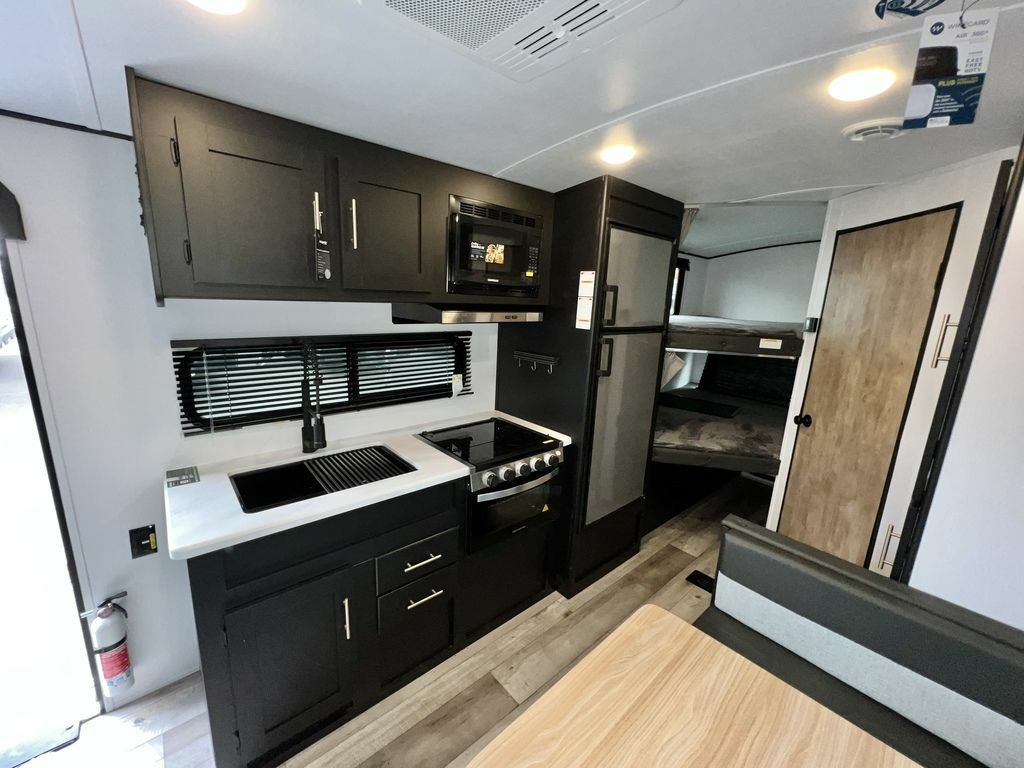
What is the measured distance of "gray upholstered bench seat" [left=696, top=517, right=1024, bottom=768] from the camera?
966mm

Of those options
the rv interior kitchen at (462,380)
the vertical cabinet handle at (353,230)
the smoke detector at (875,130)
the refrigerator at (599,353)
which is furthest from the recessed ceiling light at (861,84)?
the vertical cabinet handle at (353,230)

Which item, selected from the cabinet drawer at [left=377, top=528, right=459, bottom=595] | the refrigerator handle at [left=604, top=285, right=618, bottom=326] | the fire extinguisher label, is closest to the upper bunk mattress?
the refrigerator handle at [left=604, top=285, right=618, bottom=326]

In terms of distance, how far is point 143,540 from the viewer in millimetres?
1560

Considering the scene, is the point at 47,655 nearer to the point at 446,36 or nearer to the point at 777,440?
the point at 446,36

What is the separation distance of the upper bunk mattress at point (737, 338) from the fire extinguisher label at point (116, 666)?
3042 millimetres

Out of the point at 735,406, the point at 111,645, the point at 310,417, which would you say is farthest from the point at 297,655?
the point at 735,406

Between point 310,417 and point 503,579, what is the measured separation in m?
1.25

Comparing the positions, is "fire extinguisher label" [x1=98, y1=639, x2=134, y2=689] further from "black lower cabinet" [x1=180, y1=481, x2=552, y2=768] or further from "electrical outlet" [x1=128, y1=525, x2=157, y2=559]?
"black lower cabinet" [x1=180, y1=481, x2=552, y2=768]

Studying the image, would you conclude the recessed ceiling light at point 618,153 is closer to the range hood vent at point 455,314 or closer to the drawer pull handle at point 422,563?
the range hood vent at point 455,314

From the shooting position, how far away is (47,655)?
158 centimetres

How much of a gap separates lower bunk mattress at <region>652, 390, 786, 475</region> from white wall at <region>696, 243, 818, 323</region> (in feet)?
3.04

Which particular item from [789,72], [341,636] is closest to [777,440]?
[789,72]

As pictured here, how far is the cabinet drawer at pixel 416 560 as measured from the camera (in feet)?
5.02

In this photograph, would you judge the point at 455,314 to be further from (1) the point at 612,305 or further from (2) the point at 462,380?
(1) the point at 612,305
